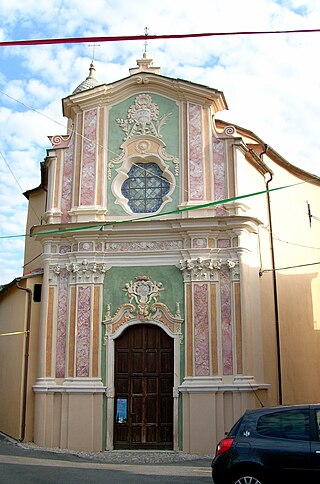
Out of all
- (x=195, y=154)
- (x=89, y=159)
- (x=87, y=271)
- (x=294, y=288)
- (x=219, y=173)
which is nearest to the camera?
(x=87, y=271)

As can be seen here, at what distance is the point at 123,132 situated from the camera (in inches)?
690

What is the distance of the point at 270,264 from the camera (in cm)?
1791

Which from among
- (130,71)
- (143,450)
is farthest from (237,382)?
(130,71)

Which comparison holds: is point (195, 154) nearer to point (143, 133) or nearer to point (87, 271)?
point (143, 133)

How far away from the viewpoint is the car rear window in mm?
8234

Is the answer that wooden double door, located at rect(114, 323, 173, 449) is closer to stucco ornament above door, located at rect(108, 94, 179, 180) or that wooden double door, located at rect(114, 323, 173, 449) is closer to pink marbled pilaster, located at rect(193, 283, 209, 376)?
pink marbled pilaster, located at rect(193, 283, 209, 376)

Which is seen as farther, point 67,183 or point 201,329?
point 67,183

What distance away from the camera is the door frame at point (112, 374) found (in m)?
15.3

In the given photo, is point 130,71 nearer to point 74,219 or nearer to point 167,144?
point 167,144

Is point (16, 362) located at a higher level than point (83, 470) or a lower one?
higher

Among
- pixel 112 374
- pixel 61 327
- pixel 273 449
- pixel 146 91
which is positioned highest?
pixel 146 91

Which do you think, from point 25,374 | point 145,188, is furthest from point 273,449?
point 145,188

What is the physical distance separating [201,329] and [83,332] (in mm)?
3122

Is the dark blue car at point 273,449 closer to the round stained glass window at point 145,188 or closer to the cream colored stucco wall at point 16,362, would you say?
the cream colored stucco wall at point 16,362
